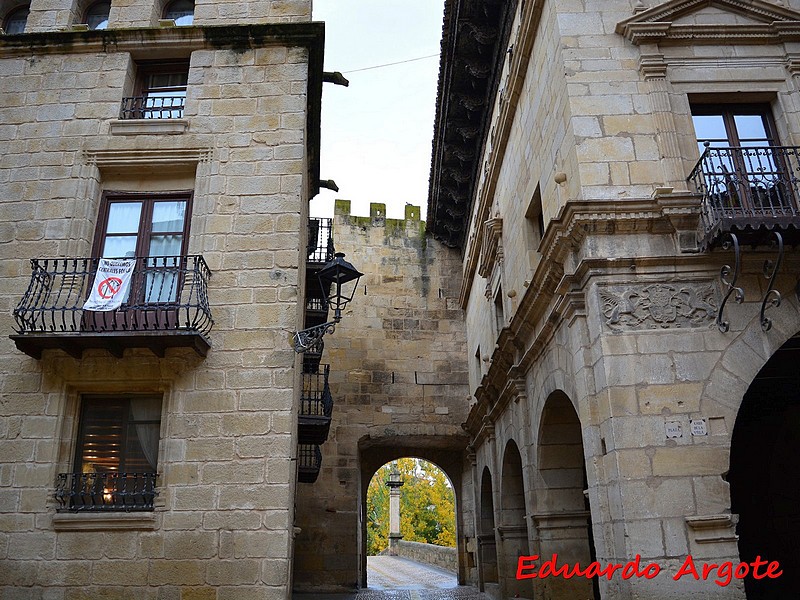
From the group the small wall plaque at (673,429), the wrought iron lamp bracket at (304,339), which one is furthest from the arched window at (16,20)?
the small wall plaque at (673,429)

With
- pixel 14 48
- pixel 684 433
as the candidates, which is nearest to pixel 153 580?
pixel 684 433

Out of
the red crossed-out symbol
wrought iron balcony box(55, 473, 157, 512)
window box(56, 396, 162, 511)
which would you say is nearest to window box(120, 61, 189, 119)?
the red crossed-out symbol

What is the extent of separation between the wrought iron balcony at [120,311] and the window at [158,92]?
210 cm

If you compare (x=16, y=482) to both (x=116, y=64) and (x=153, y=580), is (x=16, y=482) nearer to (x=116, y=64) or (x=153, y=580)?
(x=153, y=580)

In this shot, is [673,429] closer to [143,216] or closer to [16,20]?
[143,216]

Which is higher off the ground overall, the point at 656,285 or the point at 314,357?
the point at 314,357

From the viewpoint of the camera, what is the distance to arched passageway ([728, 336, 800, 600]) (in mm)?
10242

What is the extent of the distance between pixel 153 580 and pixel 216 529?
2.46ft

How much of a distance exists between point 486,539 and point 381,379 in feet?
15.5

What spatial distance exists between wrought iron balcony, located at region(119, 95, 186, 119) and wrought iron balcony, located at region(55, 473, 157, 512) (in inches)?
174

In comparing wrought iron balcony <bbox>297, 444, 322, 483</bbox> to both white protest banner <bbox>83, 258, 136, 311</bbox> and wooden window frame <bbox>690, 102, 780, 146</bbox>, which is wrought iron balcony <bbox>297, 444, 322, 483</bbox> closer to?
white protest banner <bbox>83, 258, 136, 311</bbox>

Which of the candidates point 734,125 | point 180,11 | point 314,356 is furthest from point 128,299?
point 734,125

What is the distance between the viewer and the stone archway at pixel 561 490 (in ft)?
29.0

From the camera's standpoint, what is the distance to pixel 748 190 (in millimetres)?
6930
